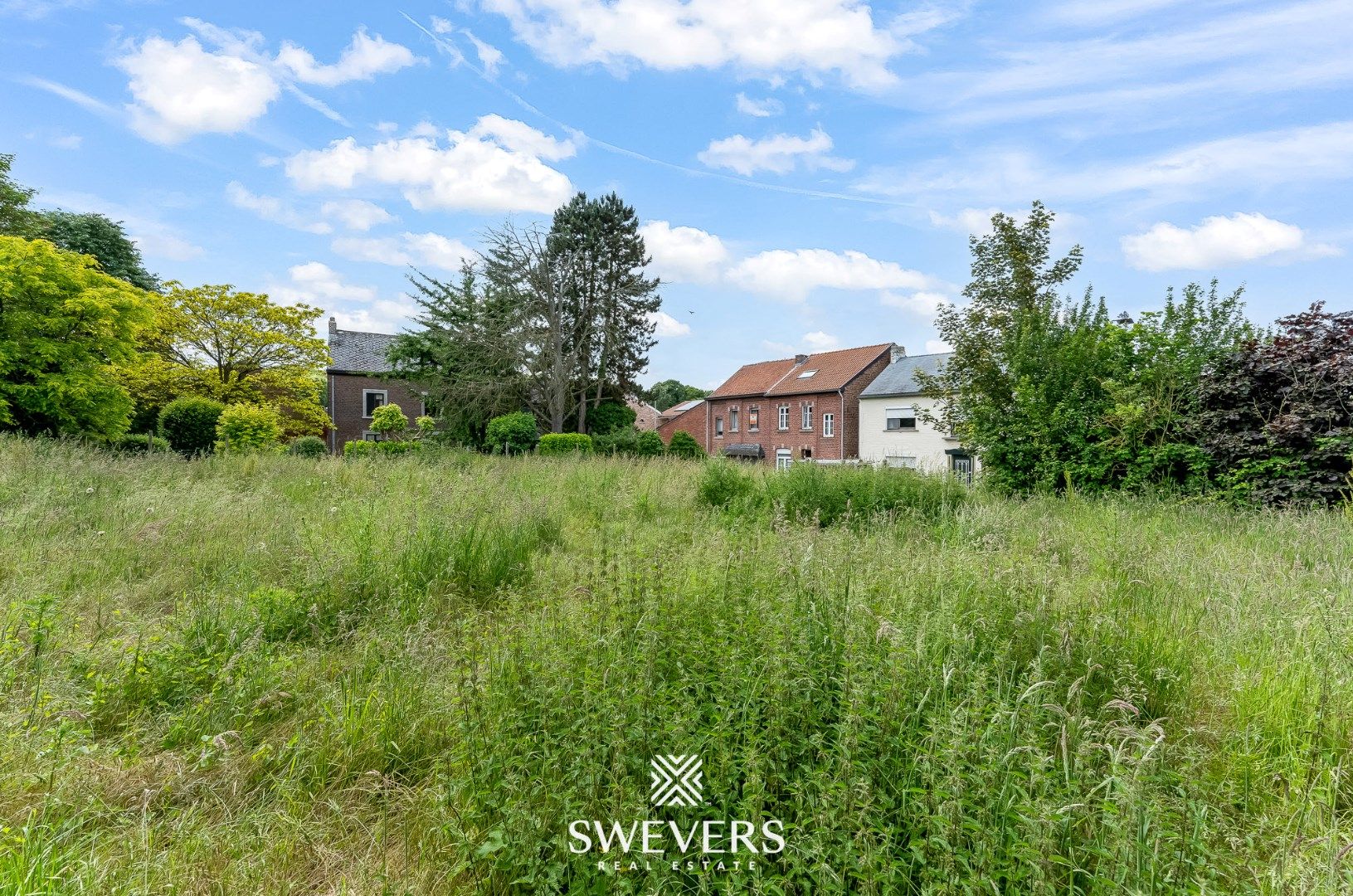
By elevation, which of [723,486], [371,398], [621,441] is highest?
[371,398]

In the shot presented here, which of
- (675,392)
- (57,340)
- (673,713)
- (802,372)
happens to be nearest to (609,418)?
(802,372)

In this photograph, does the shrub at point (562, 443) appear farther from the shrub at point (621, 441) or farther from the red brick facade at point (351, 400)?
the red brick facade at point (351, 400)

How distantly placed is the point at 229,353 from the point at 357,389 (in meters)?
10.9

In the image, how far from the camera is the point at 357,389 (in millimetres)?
35250

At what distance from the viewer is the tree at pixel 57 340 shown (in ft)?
45.3

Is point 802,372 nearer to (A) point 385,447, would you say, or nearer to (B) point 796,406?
(B) point 796,406

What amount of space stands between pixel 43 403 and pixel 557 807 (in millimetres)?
18403

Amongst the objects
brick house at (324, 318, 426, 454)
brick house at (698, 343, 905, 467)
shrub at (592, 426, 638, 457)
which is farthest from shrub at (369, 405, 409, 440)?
brick house at (698, 343, 905, 467)

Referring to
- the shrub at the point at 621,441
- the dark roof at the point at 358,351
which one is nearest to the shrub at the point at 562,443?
the shrub at the point at 621,441

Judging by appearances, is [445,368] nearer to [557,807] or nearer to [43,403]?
[43,403]

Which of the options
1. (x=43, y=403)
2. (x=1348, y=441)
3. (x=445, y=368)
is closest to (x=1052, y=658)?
(x=1348, y=441)

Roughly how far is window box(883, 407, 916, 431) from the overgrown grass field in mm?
25395

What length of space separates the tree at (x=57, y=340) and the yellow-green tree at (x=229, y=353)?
25.0 feet

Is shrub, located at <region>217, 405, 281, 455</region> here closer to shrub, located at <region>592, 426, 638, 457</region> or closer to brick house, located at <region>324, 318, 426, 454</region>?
shrub, located at <region>592, 426, 638, 457</region>
